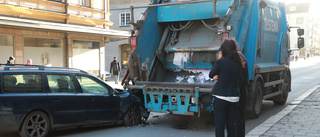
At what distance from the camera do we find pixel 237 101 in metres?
4.73

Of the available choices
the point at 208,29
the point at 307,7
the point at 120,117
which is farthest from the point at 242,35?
the point at 307,7

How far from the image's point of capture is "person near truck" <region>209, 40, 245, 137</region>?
4.65 m

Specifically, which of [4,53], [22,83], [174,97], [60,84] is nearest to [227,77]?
[174,97]

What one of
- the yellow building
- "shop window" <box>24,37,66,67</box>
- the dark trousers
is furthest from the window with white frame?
the dark trousers

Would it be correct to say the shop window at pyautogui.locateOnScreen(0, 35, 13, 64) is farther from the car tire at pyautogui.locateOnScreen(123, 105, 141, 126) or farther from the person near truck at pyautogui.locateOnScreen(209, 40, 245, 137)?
the person near truck at pyautogui.locateOnScreen(209, 40, 245, 137)

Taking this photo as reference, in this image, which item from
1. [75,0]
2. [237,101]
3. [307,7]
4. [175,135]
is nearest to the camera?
[237,101]

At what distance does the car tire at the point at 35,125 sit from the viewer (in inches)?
223

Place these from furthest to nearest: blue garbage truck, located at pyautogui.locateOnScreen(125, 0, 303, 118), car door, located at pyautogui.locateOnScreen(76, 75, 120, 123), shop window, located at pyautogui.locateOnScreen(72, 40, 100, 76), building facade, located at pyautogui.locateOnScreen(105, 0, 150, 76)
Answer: building facade, located at pyautogui.locateOnScreen(105, 0, 150, 76) → shop window, located at pyautogui.locateOnScreen(72, 40, 100, 76) → blue garbage truck, located at pyautogui.locateOnScreen(125, 0, 303, 118) → car door, located at pyautogui.locateOnScreen(76, 75, 120, 123)

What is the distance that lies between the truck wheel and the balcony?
11852 millimetres

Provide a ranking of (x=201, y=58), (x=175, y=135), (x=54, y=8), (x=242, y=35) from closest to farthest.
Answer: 1. (x=175, y=135)
2. (x=242, y=35)
3. (x=201, y=58)
4. (x=54, y=8)

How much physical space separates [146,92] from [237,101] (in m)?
2.79

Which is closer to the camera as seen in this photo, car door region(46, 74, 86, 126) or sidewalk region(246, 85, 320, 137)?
sidewalk region(246, 85, 320, 137)

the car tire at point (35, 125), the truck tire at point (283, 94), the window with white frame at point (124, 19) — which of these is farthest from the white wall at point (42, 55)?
the window with white frame at point (124, 19)

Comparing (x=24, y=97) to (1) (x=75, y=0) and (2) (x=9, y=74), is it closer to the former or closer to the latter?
(2) (x=9, y=74)
